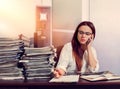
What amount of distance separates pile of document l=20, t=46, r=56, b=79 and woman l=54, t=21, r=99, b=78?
64 cm

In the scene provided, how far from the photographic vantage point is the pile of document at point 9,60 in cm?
207

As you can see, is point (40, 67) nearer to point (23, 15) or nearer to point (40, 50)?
point (40, 50)

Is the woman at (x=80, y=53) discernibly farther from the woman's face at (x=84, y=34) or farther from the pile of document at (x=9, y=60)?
the pile of document at (x=9, y=60)

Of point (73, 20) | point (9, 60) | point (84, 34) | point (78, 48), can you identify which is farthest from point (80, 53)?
point (9, 60)

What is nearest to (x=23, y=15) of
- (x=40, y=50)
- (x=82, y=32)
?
(x=82, y=32)

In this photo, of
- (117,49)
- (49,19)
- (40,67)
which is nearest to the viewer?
(40,67)

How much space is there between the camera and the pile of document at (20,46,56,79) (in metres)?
2.07

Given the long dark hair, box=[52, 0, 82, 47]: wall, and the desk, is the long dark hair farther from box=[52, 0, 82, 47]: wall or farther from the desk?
the desk

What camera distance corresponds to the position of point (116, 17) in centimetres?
314

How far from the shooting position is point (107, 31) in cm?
315

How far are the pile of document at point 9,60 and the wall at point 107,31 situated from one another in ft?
4.25

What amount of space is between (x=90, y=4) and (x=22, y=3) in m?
0.83

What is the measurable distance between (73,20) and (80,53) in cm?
47
